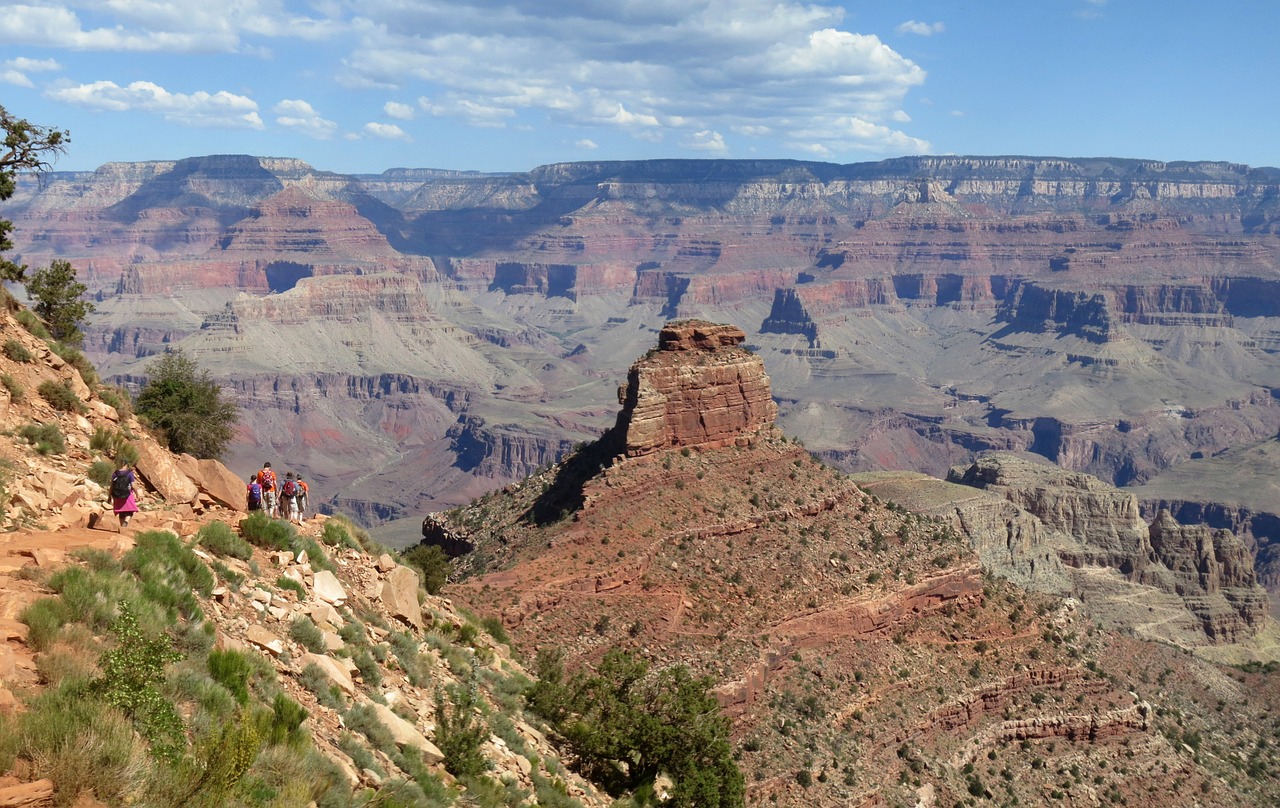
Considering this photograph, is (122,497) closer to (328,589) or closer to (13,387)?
(328,589)

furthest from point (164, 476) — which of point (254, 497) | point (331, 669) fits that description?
point (331, 669)

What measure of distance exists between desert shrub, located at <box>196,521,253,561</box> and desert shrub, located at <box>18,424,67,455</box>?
5022 millimetres

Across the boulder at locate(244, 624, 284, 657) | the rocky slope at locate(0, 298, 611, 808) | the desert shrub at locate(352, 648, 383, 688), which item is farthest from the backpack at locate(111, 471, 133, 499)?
the desert shrub at locate(352, 648, 383, 688)

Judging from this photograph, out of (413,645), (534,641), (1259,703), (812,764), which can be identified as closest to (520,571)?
(534,641)

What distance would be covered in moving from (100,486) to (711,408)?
3551cm

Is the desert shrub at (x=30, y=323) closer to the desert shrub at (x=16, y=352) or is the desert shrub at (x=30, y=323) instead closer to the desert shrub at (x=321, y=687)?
the desert shrub at (x=16, y=352)

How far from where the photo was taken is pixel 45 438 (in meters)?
24.5

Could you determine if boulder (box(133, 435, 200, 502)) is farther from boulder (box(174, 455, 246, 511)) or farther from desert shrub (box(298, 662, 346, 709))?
desert shrub (box(298, 662, 346, 709))

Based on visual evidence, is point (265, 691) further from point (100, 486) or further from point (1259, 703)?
point (1259, 703)

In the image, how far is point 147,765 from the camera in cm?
1241

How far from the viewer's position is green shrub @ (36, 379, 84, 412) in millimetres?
27062

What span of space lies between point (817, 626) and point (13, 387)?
33256 millimetres

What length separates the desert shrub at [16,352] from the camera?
91.6ft

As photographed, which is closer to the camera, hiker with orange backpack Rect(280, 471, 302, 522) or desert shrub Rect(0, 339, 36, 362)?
desert shrub Rect(0, 339, 36, 362)
